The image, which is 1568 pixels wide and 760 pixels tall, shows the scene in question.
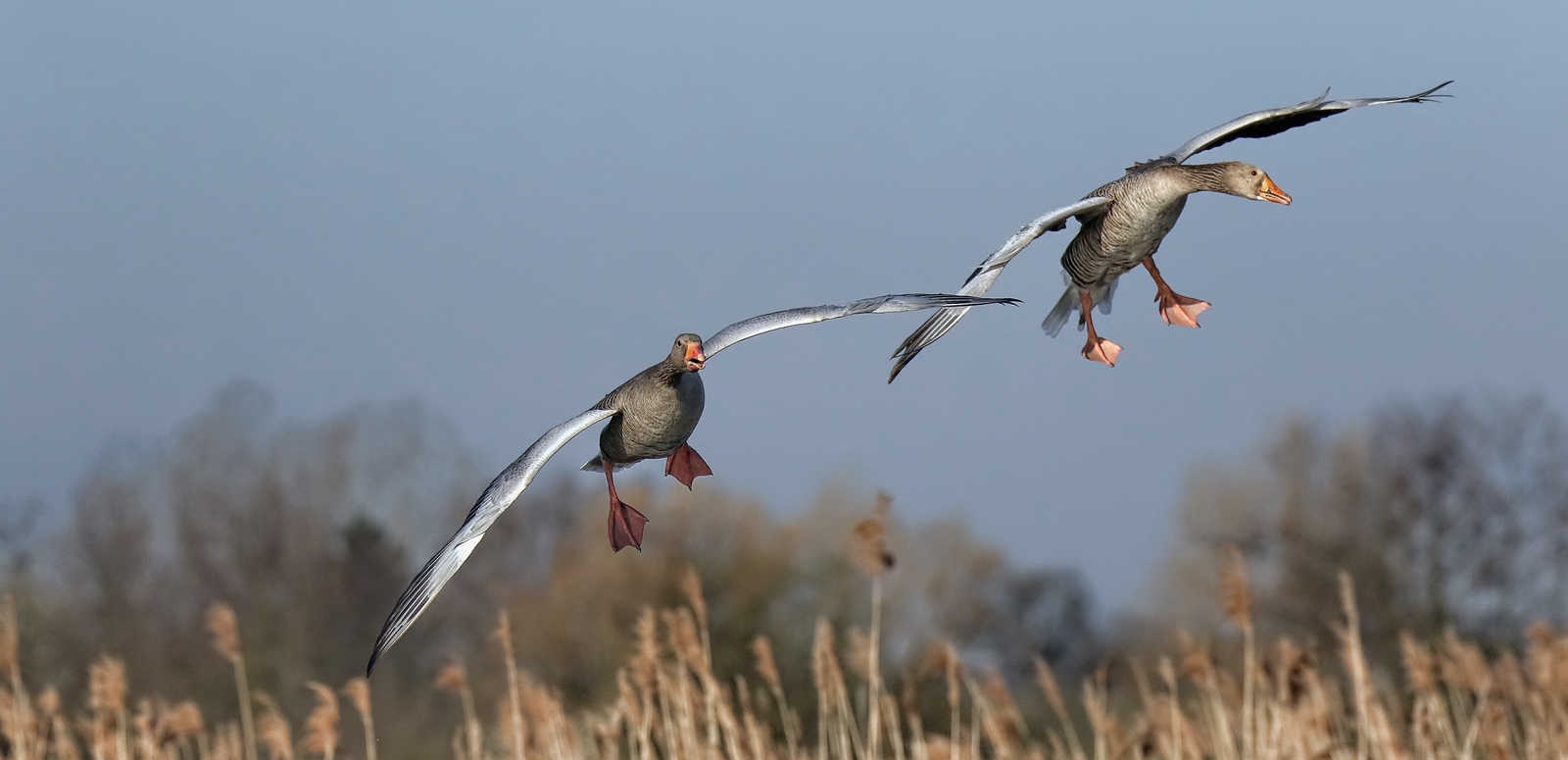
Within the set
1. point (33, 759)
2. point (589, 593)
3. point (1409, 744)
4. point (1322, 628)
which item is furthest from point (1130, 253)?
point (1322, 628)

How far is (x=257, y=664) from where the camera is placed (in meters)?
19.3

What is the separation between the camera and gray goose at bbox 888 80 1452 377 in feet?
11.8

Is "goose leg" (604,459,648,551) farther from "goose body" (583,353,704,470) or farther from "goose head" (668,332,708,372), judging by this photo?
"goose head" (668,332,708,372)

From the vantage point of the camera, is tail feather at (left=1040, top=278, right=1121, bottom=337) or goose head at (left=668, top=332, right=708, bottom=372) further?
tail feather at (left=1040, top=278, right=1121, bottom=337)

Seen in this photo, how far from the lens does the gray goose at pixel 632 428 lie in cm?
344

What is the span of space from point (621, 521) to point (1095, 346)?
4.14 ft

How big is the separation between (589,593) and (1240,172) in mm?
14858

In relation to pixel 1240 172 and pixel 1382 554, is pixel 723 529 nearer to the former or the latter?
pixel 1382 554

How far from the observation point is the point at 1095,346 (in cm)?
340

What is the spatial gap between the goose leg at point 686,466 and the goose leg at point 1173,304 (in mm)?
1237

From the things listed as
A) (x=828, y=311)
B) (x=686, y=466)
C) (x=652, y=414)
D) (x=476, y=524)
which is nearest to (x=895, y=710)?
(x=686, y=466)

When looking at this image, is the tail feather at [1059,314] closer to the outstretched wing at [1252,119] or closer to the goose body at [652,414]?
the outstretched wing at [1252,119]

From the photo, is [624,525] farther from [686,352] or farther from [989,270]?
[989,270]

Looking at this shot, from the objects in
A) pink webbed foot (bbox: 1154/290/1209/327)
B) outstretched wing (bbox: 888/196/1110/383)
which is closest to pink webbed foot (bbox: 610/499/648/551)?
outstretched wing (bbox: 888/196/1110/383)
